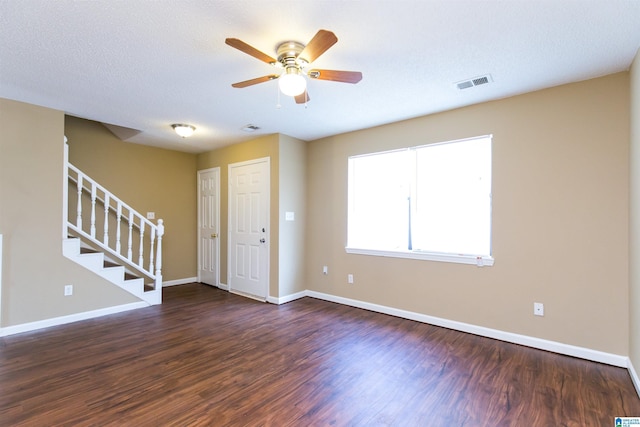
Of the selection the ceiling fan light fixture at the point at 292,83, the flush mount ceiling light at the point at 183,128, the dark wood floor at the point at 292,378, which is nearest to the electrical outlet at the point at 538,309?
the dark wood floor at the point at 292,378

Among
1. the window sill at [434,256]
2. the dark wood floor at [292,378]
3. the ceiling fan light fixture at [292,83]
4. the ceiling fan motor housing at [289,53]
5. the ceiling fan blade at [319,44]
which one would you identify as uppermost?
the ceiling fan motor housing at [289,53]

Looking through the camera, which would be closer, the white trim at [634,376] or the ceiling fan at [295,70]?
the ceiling fan at [295,70]

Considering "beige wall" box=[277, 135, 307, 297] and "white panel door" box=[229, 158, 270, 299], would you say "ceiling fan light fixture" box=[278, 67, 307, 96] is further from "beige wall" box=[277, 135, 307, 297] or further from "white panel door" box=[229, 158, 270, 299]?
"white panel door" box=[229, 158, 270, 299]

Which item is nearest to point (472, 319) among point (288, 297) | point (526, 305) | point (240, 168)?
point (526, 305)

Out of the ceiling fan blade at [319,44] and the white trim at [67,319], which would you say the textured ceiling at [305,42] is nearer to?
the ceiling fan blade at [319,44]

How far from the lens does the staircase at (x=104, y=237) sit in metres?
3.78

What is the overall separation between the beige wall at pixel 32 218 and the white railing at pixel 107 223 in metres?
0.34

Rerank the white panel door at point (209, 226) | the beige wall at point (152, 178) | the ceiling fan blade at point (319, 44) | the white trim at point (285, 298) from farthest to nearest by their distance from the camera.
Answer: the white panel door at point (209, 226)
the beige wall at point (152, 178)
the white trim at point (285, 298)
the ceiling fan blade at point (319, 44)

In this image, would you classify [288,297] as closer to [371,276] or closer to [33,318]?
[371,276]

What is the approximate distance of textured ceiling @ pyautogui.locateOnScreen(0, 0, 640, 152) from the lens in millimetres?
1824

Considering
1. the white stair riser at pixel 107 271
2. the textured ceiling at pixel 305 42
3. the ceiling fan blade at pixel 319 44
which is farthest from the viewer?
the white stair riser at pixel 107 271

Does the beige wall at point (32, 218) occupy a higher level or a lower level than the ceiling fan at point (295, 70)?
lower

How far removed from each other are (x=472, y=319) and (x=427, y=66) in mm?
2686

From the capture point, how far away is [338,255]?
453cm
